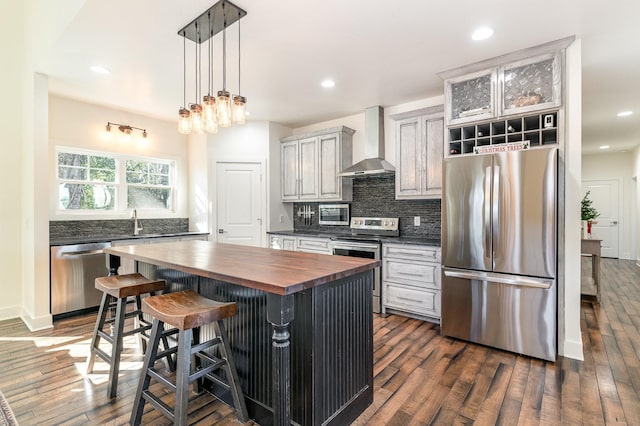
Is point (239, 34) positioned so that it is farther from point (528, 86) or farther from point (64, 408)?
point (64, 408)

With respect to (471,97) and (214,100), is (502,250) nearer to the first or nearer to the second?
(471,97)

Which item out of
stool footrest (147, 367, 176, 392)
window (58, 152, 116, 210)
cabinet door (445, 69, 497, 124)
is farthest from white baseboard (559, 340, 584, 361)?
window (58, 152, 116, 210)

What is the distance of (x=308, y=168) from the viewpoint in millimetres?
5055

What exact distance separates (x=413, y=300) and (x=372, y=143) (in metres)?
2.17

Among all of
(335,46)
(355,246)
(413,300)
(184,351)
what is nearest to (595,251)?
(413,300)

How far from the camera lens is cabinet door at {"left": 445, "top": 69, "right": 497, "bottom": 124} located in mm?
3090

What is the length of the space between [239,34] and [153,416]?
281 centimetres

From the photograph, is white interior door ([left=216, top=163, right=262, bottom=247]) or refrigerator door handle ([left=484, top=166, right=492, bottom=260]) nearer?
refrigerator door handle ([left=484, top=166, right=492, bottom=260])

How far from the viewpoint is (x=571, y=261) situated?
2729 mm

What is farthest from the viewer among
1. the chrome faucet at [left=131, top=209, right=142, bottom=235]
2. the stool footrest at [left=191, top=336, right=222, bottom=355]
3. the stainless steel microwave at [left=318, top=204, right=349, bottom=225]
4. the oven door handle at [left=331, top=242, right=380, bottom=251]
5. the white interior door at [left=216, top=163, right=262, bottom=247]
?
the white interior door at [left=216, top=163, right=262, bottom=247]

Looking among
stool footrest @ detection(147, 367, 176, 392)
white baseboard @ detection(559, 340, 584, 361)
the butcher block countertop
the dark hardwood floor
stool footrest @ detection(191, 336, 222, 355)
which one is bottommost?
the dark hardwood floor

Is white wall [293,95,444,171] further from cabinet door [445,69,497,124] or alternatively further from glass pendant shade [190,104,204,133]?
glass pendant shade [190,104,204,133]

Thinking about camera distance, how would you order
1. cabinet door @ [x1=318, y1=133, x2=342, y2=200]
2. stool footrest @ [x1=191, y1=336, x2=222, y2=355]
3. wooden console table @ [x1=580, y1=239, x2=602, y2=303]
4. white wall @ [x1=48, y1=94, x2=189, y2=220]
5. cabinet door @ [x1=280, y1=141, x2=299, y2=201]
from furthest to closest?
cabinet door @ [x1=280, y1=141, x2=299, y2=201] → cabinet door @ [x1=318, y1=133, x2=342, y2=200] → wooden console table @ [x1=580, y1=239, x2=602, y2=303] → white wall @ [x1=48, y1=94, x2=189, y2=220] → stool footrest @ [x1=191, y1=336, x2=222, y2=355]

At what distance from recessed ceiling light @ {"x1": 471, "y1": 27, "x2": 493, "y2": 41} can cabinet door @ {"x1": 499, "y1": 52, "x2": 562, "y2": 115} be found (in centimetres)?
55
